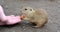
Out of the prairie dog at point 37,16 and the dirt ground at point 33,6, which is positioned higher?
the prairie dog at point 37,16

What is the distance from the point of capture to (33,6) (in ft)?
8.24

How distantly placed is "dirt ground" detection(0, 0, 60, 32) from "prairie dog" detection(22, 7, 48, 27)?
0.21 feet

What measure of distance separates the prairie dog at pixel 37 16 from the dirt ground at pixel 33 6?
0.06 m

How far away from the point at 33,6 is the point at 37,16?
665mm

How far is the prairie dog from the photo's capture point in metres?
1.83

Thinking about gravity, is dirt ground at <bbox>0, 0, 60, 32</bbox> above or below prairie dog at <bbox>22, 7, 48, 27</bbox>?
below

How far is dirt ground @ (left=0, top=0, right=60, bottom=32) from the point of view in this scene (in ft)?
6.01

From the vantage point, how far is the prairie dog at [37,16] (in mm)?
1826

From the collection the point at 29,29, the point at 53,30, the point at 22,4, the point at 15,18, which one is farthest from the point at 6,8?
the point at 53,30

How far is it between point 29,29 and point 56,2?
39.3 inches

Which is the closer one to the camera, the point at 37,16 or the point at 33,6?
the point at 37,16

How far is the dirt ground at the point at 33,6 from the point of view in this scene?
1.83m

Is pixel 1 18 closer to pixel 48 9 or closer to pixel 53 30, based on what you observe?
pixel 53 30

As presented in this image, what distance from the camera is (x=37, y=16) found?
186 cm
